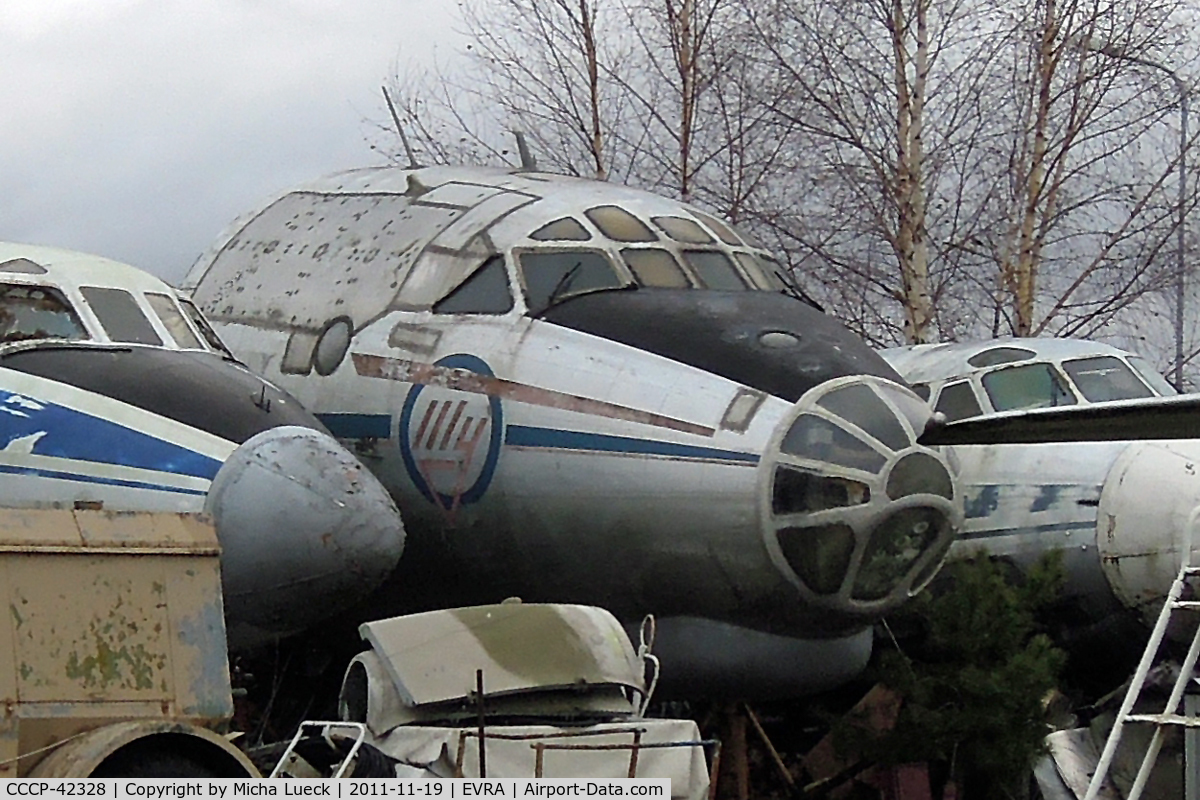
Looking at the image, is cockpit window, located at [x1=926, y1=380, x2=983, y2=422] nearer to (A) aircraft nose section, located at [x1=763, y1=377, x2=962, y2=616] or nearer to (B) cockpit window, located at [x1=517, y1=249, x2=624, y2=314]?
(B) cockpit window, located at [x1=517, y1=249, x2=624, y2=314]

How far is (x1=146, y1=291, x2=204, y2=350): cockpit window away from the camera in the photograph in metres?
10.7

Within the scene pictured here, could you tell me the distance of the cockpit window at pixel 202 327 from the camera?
36.1 feet

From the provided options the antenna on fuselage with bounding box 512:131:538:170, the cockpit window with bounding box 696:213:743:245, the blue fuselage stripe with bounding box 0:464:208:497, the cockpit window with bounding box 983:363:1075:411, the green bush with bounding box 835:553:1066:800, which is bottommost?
the green bush with bounding box 835:553:1066:800

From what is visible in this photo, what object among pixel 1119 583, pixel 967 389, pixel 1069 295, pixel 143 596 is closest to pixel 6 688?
pixel 143 596

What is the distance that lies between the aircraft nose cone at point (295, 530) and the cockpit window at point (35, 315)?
1.58 meters

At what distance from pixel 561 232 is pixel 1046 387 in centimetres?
Answer: 432

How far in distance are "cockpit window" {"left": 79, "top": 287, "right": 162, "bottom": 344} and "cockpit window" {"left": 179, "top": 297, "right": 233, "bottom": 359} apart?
14.8 inches

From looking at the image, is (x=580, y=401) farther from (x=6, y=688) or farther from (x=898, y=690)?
(x=6, y=688)

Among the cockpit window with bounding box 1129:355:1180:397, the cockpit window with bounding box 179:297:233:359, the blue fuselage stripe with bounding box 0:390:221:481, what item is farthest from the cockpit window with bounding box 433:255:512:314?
the cockpit window with bounding box 1129:355:1180:397

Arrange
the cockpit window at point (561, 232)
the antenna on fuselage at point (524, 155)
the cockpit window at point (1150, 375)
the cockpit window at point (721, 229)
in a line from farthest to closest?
the cockpit window at point (1150, 375)
the antenna on fuselage at point (524, 155)
the cockpit window at point (721, 229)
the cockpit window at point (561, 232)

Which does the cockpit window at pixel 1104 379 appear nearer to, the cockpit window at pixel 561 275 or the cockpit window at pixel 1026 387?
the cockpit window at pixel 1026 387

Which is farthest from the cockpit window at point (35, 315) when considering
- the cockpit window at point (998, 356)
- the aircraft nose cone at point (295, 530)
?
the cockpit window at point (998, 356)

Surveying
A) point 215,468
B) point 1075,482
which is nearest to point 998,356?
point 1075,482

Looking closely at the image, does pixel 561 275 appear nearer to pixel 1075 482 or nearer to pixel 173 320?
pixel 173 320
